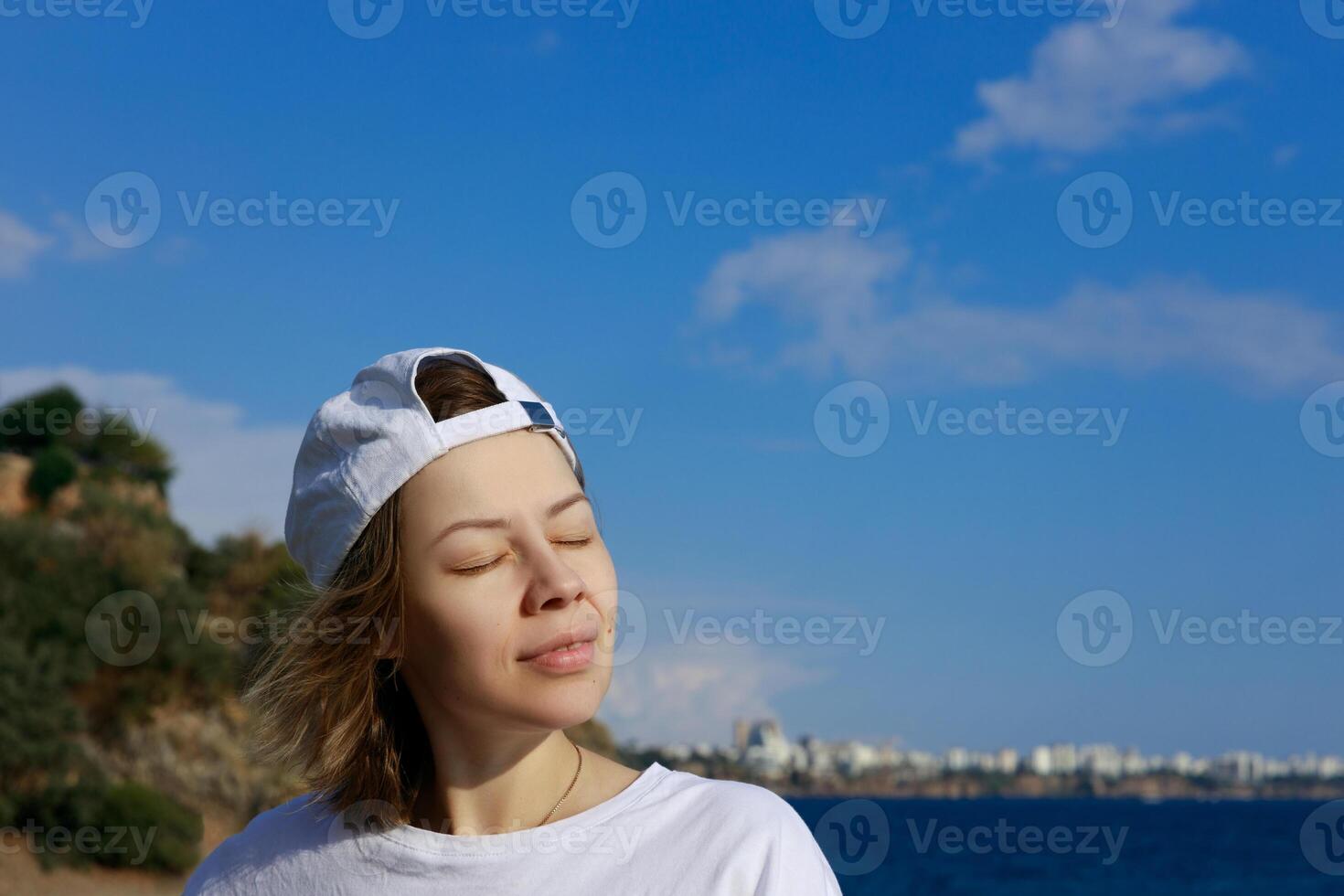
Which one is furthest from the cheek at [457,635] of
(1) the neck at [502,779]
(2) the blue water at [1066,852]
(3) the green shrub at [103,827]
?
(2) the blue water at [1066,852]

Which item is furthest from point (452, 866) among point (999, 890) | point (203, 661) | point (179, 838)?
point (999, 890)

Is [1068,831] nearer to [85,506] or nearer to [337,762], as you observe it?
[85,506]

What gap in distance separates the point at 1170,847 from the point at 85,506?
5322cm

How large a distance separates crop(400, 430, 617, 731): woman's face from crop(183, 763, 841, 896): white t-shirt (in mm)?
Answer: 161

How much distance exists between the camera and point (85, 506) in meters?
25.1

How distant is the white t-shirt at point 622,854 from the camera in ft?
5.64

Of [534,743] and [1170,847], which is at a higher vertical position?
[534,743]

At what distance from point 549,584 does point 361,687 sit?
45 centimetres

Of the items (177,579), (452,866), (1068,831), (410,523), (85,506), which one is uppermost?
(85,506)

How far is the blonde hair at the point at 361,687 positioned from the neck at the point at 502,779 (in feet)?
0.35

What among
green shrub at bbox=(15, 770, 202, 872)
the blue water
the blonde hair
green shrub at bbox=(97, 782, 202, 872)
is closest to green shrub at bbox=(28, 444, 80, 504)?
green shrub at bbox=(15, 770, 202, 872)

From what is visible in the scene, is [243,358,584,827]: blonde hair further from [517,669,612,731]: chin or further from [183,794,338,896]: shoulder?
[517,669,612,731]: chin

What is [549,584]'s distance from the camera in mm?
1783

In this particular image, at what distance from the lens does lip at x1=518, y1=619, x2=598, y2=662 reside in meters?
1.78
